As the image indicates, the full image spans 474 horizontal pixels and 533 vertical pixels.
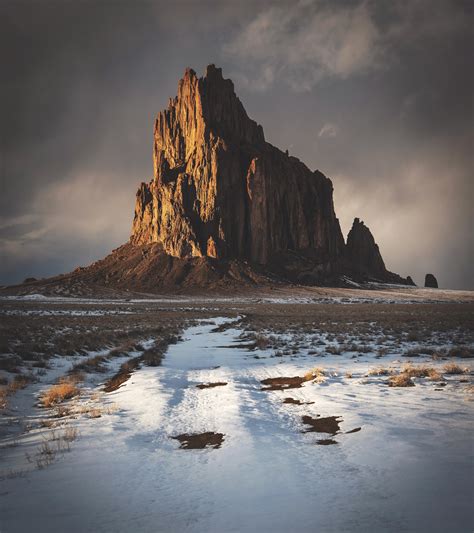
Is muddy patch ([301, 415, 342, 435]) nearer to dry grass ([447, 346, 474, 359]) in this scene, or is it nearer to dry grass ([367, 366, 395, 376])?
dry grass ([367, 366, 395, 376])

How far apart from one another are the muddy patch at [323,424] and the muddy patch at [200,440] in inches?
61.6

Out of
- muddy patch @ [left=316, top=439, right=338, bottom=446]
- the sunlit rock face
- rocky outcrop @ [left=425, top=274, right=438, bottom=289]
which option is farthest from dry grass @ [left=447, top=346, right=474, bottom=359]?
rocky outcrop @ [left=425, top=274, right=438, bottom=289]

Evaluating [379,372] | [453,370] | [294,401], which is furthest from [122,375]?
[453,370]

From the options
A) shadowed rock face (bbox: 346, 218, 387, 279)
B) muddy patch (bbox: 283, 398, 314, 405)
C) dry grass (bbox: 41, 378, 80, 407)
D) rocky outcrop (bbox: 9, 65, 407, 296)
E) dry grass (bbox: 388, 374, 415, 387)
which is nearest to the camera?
muddy patch (bbox: 283, 398, 314, 405)

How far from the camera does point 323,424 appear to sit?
5.98m

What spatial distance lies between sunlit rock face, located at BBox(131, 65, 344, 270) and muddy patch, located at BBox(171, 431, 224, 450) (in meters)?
107

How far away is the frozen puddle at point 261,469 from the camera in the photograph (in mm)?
3127

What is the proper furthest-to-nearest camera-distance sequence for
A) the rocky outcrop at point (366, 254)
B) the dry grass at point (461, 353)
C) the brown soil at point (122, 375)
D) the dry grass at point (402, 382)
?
the rocky outcrop at point (366, 254)
the dry grass at point (461, 353)
the brown soil at point (122, 375)
the dry grass at point (402, 382)

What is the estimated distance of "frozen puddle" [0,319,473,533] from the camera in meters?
3.13

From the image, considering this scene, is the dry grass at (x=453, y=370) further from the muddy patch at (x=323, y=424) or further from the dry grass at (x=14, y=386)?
the dry grass at (x=14, y=386)

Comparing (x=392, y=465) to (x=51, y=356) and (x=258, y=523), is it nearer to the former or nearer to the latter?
(x=258, y=523)

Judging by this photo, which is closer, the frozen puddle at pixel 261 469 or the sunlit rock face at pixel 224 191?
the frozen puddle at pixel 261 469

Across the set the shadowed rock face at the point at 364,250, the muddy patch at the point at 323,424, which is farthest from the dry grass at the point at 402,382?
the shadowed rock face at the point at 364,250

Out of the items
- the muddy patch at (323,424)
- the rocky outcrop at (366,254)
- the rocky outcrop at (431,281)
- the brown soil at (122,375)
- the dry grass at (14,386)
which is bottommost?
the brown soil at (122,375)
